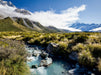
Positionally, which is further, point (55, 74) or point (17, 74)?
point (55, 74)

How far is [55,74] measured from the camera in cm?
803

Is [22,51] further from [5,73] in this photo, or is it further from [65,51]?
[65,51]

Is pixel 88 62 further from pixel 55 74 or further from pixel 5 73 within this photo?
pixel 5 73

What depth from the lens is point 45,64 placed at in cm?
962

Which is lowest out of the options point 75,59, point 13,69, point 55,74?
point 55,74

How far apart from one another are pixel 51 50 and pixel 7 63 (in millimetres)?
8702

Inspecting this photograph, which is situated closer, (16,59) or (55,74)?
(16,59)

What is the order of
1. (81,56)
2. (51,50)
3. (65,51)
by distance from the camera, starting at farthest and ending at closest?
(51,50) < (65,51) < (81,56)

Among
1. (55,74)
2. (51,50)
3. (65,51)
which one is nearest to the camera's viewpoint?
(55,74)

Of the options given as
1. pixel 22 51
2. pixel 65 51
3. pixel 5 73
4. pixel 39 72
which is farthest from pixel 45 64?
pixel 5 73

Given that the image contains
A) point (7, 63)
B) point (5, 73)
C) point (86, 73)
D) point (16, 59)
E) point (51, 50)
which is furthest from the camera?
point (51, 50)

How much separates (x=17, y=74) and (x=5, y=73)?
2.51 feet

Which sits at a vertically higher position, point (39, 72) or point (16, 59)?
point (16, 59)

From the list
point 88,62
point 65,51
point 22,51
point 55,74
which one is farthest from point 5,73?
point 65,51
